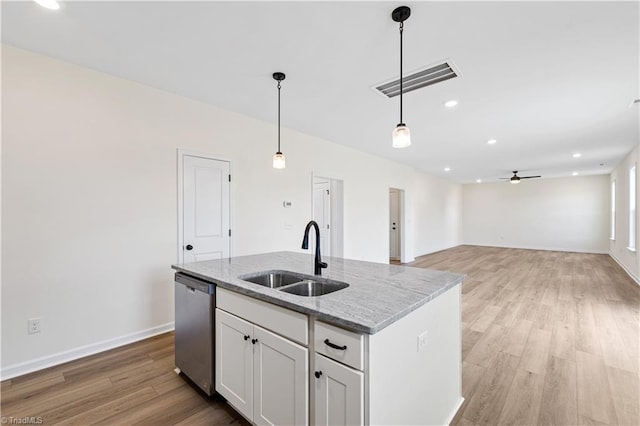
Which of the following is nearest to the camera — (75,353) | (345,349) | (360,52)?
(345,349)

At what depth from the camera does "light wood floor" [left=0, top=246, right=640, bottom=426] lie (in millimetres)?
1886

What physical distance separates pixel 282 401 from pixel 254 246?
109 inches

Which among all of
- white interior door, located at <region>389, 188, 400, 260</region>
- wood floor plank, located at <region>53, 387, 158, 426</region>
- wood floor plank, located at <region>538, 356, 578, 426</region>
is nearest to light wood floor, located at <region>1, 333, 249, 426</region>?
wood floor plank, located at <region>53, 387, 158, 426</region>

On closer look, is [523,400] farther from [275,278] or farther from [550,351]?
[275,278]

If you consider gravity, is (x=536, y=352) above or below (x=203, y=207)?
below

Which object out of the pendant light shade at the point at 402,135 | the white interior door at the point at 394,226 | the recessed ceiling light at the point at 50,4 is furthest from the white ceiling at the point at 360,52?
the white interior door at the point at 394,226

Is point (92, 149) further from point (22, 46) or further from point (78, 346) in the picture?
point (78, 346)

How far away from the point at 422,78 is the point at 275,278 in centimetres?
240

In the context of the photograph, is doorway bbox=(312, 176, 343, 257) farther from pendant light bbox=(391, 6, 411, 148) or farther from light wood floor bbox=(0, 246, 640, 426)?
pendant light bbox=(391, 6, 411, 148)

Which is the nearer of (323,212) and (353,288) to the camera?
(353,288)

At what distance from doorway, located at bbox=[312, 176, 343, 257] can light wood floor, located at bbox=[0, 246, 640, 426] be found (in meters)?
2.59

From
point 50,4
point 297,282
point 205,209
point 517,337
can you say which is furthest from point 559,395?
point 50,4

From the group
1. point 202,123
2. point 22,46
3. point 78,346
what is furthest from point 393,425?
point 22,46

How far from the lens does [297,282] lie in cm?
208
